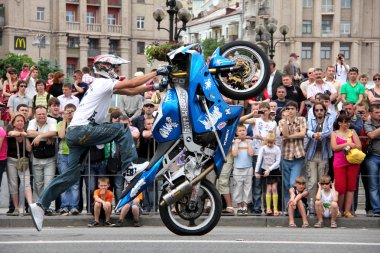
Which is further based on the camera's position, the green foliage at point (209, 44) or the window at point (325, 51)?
the window at point (325, 51)

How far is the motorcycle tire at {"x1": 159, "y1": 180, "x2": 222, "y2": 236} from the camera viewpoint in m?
12.1

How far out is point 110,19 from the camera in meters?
118

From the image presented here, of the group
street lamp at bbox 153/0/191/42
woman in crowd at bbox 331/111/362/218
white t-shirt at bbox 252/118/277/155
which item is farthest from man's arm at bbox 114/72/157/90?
street lamp at bbox 153/0/191/42

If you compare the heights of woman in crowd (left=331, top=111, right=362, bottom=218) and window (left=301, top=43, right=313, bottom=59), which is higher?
window (left=301, top=43, right=313, bottom=59)

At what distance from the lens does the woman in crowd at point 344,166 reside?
18.0m

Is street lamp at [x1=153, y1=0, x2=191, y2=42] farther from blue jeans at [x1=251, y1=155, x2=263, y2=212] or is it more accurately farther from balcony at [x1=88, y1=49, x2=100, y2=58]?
balcony at [x1=88, y1=49, x2=100, y2=58]

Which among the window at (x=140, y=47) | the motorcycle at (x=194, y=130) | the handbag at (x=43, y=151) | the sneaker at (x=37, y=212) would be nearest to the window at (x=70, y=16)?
the window at (x=140, y=47)

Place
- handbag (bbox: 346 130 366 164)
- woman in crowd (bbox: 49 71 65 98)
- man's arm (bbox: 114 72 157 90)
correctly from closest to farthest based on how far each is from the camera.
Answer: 1. man's arm (bbox: 114 72 157 90)
2. handbag (bbox: 346 130 366 164)
3. woman in crowd (bbox: 49 71 65 98)

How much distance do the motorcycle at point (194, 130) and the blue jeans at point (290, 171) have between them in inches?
243

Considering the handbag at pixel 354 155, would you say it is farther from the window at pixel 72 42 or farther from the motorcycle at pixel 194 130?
the window at pixel 72 42

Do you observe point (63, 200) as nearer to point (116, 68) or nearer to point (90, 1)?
point (116, 68)

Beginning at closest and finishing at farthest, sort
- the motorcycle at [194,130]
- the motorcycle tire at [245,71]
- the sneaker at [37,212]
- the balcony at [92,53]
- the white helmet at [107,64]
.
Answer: the motorcycle at [194,130] < the white helmet at [107,64] < the motorcycle tire at [245,71] < the sneaker at [37,212] < the balcony at [92,53]

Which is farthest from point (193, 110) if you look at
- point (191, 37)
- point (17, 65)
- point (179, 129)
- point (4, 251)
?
point (191, 37)

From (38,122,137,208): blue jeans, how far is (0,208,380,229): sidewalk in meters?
5.03
